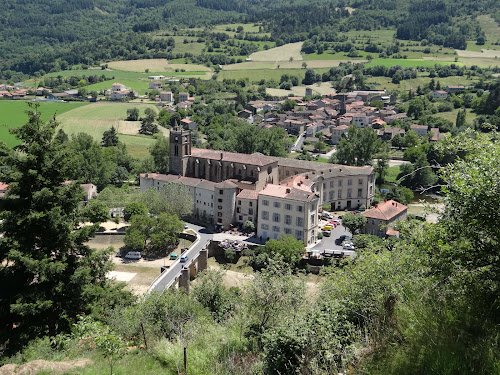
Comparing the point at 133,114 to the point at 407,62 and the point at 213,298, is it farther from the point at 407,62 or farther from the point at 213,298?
the point at 407,62

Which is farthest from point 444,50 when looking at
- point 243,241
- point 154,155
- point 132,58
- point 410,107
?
point 243,241

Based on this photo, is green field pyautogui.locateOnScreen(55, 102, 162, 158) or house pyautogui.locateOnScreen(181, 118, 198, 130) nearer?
green field pyautogui.locateOnScreen(55, 102, 162, 158)

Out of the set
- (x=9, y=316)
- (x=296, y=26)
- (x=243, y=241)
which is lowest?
(x=243, y=241)

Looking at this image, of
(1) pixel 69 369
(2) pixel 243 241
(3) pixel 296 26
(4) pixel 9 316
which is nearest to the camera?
(1) pixel 69 369

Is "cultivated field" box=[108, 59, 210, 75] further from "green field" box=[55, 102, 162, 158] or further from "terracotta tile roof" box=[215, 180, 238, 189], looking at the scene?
"terracotta tile roof" box=[215, 180, 238, 189]

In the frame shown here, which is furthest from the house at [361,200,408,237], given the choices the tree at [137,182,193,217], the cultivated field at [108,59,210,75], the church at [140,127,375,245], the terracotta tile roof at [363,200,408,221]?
A: the cultivated field at [108,59,210,75]

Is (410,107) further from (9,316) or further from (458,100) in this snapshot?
(9,316)
